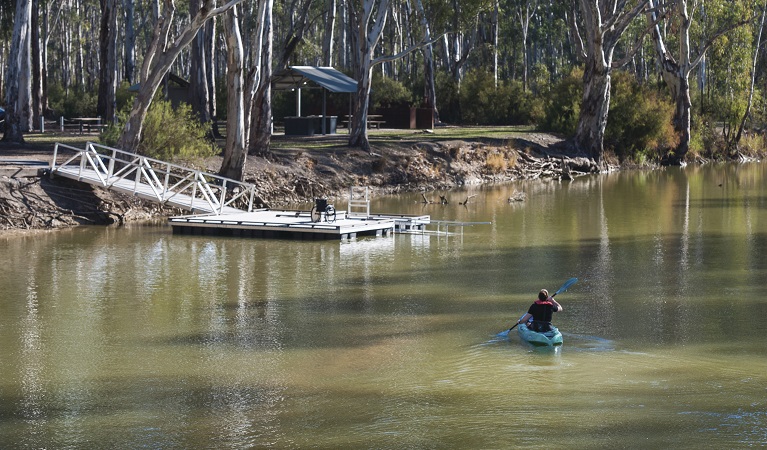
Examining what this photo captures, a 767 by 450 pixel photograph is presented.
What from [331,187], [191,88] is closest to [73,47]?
[191,88]

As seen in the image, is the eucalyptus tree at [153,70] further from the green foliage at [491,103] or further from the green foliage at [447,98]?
the green foliage at [447,98]

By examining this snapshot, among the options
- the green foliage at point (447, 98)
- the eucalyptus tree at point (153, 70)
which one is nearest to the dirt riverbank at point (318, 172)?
the eucalyptus tree at point (153, 70)

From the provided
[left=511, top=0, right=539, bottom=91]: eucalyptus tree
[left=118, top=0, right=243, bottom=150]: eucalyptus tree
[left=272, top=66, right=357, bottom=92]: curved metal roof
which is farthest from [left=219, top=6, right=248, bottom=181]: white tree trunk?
[left=511, top=0, right=539, bottom=91]: eucalyptus tree

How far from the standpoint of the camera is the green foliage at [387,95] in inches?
2229

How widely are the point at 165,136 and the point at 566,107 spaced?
77.7ft

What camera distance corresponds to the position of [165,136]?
31.5m

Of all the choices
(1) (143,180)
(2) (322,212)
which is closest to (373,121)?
(1) (143,180)

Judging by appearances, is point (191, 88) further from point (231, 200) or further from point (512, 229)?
point (512, 229)

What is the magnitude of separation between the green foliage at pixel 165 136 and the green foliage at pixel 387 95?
24.9 meters

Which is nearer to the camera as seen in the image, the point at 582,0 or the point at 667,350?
the point at 667,350

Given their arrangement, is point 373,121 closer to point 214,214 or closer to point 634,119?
point 634,119

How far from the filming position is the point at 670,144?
2030 inches

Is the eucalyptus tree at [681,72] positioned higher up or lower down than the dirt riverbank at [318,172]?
higher up

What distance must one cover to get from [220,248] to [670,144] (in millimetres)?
32758
